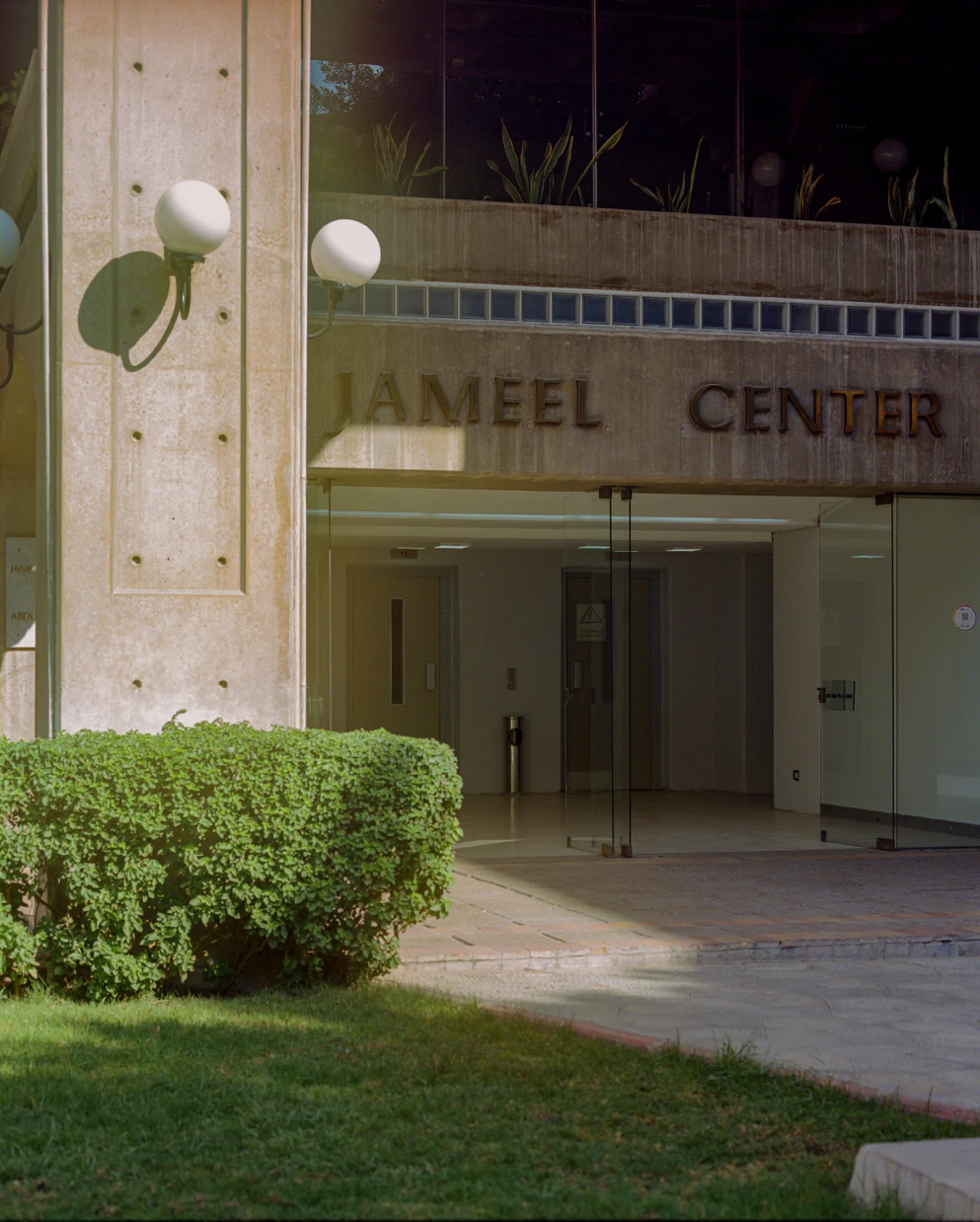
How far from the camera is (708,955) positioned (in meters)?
7.27

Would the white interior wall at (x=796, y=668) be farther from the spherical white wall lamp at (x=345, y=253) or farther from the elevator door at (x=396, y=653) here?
the spherical white wall lamp at (x=345, y=253)

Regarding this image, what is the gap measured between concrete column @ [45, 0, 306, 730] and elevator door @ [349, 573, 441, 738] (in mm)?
8195

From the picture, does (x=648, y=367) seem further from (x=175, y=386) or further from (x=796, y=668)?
(x=796, y=668)

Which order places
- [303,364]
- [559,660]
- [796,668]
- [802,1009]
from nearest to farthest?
[802,1009], [303,364], [796,668], [559,660]

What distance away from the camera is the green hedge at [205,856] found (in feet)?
19.2

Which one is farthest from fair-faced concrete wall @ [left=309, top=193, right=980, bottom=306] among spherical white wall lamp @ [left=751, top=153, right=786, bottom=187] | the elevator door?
the elevator door

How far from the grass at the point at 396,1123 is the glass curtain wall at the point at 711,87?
9.44m

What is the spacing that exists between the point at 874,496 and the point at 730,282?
6.79 ft

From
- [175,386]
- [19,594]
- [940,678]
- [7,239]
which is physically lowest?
[940,678]

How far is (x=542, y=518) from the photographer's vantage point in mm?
12914

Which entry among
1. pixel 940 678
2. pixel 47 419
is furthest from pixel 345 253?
pixel 940 678

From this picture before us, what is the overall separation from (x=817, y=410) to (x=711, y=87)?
5.37 meters

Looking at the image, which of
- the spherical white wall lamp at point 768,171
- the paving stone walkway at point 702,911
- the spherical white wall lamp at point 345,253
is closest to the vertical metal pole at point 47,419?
the spherical white wall lamp at point 345,253

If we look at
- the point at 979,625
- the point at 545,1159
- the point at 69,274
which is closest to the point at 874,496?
the point at 979,625
